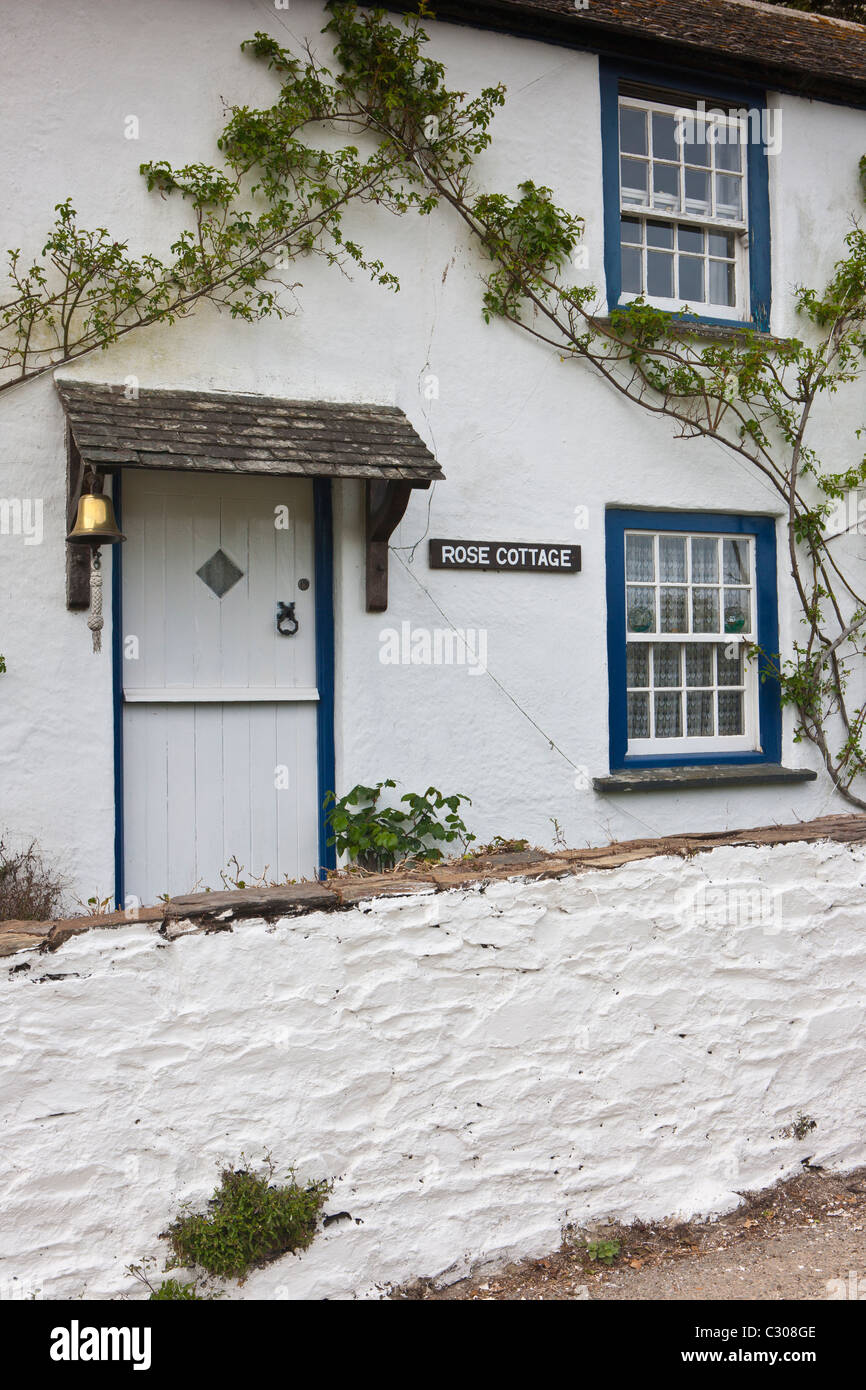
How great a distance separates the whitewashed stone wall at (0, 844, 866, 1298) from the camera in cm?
339

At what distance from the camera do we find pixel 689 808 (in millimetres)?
7625

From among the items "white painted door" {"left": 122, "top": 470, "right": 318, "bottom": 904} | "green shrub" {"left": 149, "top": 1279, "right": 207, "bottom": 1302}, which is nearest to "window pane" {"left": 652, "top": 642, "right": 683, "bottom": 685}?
"white painted door" {"left": 122, "top": 470, "right": 318, "bottom": 904}

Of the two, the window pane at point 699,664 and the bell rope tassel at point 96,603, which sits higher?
the bell rope tassel at point 96,603

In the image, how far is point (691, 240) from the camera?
8.05m

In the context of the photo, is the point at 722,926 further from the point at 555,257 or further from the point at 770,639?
the point at 555,257

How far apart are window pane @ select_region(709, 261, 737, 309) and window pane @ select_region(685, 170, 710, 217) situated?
0.36 meters

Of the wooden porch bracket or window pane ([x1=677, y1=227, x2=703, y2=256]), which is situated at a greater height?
window pane ([x1=677, y1=227, x2=703, y2=256])

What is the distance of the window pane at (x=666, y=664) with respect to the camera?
25.5ft

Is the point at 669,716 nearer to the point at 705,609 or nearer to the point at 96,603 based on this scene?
the point at 705,609

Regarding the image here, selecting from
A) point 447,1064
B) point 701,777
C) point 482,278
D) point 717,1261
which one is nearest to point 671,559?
point 701,777

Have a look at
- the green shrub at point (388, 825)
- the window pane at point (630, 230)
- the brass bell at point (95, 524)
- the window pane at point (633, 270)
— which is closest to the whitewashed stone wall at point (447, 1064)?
the green shrub at point (388, 825)

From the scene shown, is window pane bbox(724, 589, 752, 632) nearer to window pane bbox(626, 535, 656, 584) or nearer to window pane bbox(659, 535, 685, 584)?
window pane bbox(659, 535, 685, 584)

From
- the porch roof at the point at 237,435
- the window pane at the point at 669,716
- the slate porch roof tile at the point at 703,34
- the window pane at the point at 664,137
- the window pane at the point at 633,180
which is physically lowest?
the window pane at the point at 669,716

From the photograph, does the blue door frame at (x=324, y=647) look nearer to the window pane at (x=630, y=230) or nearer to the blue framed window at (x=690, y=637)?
the blue framed window at (x=690, y=637)
